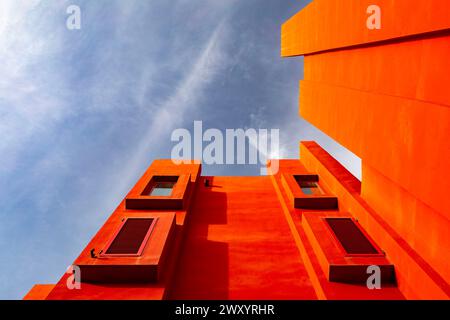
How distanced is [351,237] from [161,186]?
7.99 m

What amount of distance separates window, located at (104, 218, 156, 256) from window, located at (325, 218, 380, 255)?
4.85 m

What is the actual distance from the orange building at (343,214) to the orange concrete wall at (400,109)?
0.03m

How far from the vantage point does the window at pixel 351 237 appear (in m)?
9.17

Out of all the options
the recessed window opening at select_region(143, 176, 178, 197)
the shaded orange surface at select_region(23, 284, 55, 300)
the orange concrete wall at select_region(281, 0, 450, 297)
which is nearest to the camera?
the orange concrete wall at select_region(281, 0, 450, 297)

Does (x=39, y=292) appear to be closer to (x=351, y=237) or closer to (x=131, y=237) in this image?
(x=131, y=237)

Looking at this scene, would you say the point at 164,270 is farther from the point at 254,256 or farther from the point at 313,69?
the point at 313,69

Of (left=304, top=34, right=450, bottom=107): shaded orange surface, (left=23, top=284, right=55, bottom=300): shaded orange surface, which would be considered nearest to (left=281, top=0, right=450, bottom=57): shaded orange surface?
(left=304, top=34, right=450, bottom=107): shaded orange surface

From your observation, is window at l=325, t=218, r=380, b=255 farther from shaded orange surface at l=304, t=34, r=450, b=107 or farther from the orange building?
shaded orange surface at l=304, t=34, r=450, b=107

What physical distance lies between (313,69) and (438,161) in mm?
10556

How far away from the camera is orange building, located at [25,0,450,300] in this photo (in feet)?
23.2

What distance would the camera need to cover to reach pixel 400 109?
7910mm

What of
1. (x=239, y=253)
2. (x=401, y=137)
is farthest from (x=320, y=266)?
(x=401, y=137)

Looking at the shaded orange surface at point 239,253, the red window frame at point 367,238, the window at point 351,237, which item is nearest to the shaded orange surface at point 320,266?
the shaded orange surface at point 239,253
